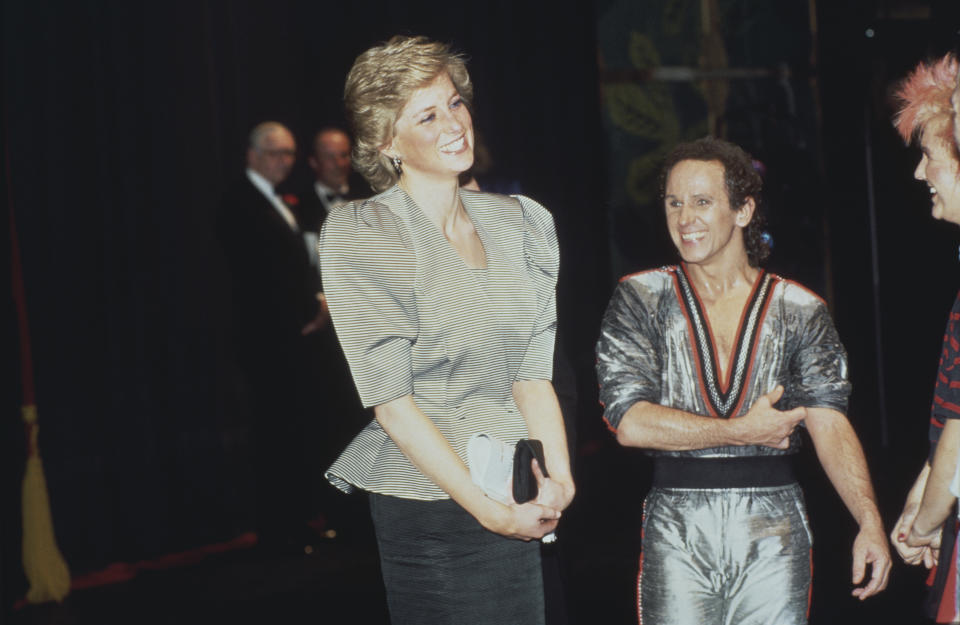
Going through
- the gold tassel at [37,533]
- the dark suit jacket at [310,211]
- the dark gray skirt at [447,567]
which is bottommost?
the gold tassel at [37,533]

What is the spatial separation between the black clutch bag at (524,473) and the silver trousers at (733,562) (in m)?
0.54

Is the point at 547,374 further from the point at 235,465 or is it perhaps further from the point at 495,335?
the point at 235,465

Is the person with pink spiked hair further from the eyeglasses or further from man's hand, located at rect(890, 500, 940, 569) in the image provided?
the eyeglasses

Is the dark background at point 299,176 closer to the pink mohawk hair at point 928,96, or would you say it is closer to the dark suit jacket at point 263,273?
the dark suit jacket at point 263,273

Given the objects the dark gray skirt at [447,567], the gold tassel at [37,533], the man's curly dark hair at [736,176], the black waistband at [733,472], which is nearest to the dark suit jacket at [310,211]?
the gold tassel at [37,533]

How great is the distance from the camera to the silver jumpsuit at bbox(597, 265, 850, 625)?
7.27 ft

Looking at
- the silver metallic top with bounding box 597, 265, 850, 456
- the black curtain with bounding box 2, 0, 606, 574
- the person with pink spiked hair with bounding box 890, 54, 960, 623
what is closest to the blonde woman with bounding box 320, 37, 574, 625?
the silver metallic top with bounding box 597, 265, 850, 456

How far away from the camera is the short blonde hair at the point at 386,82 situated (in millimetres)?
1899

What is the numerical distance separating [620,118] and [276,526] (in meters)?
2.68

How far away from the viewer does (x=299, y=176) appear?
556cm

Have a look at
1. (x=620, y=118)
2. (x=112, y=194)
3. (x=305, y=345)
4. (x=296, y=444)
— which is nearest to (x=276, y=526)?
(x=296, y=444)

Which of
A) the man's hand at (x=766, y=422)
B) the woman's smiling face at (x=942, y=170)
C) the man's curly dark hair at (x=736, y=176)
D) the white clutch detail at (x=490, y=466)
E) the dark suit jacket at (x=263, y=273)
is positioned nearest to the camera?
the white clutch detail at (x=490, y=466)

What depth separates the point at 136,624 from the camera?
4.10 metres

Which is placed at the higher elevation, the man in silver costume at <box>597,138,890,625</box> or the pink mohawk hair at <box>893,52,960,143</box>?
the pink mohawk hair at <box>893,52,960,143</box>
